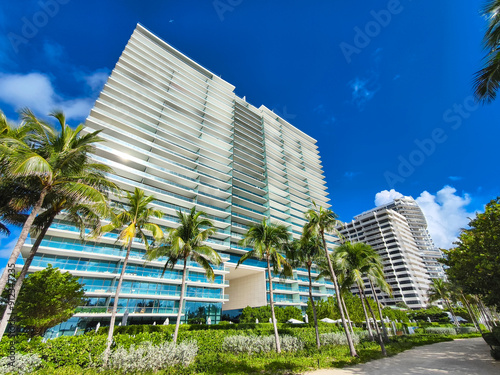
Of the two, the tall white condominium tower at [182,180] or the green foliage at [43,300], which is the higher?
the tall white condominium tower at [182,180]

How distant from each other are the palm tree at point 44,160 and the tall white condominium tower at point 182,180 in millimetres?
24481

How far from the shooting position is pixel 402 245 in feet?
335

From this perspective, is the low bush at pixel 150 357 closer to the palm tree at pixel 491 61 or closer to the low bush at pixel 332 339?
the low bush at pixel 332 339

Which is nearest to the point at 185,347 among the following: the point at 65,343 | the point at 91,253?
the point at 65,343

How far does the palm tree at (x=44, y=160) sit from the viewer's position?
869cm

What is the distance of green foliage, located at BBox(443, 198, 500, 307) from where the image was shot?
446 inches

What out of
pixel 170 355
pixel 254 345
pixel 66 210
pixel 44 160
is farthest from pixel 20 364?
pixel 254 345

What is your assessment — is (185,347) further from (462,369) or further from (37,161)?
(462,369)

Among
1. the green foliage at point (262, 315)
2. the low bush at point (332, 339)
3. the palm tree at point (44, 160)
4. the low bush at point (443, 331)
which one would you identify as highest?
the palm tree at point (44, 160)

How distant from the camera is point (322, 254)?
23.5 m

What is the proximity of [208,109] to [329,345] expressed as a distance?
5564 centimetres

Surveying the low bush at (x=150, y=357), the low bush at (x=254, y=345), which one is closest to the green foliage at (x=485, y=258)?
the low bush at (x=254, y=345)

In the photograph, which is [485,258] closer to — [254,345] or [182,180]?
[254,345]

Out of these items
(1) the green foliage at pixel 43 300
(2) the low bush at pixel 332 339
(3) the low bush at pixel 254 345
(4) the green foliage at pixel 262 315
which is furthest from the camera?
(4) the green foliage at pixel 262 315
